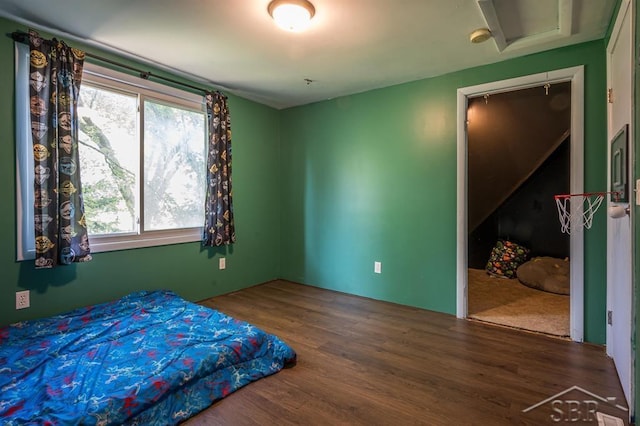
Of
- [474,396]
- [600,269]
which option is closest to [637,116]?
[600,269]

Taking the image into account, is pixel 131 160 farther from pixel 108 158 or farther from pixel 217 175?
pixel 217 175

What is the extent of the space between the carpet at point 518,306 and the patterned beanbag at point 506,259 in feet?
0.92

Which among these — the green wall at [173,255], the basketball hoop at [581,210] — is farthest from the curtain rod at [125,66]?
the basketball hoop at [581,210]

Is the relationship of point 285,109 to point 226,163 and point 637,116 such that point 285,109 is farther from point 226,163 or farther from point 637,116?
point 637,116

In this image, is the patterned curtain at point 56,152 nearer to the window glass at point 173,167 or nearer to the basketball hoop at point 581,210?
the window glass at point 173,167

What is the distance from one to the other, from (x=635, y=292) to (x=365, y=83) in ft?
8.92

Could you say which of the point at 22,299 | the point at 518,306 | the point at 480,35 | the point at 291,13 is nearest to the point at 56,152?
the point at 22,299

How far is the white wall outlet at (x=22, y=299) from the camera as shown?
89.0 inches

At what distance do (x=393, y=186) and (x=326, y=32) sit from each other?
65.7 inches

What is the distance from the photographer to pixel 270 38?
2.37m

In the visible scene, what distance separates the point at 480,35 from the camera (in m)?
2.23

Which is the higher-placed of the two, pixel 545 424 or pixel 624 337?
pixel 624 337

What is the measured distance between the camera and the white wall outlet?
2.26 meters

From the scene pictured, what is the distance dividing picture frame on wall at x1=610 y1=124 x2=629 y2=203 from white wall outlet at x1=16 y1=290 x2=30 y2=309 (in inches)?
153
